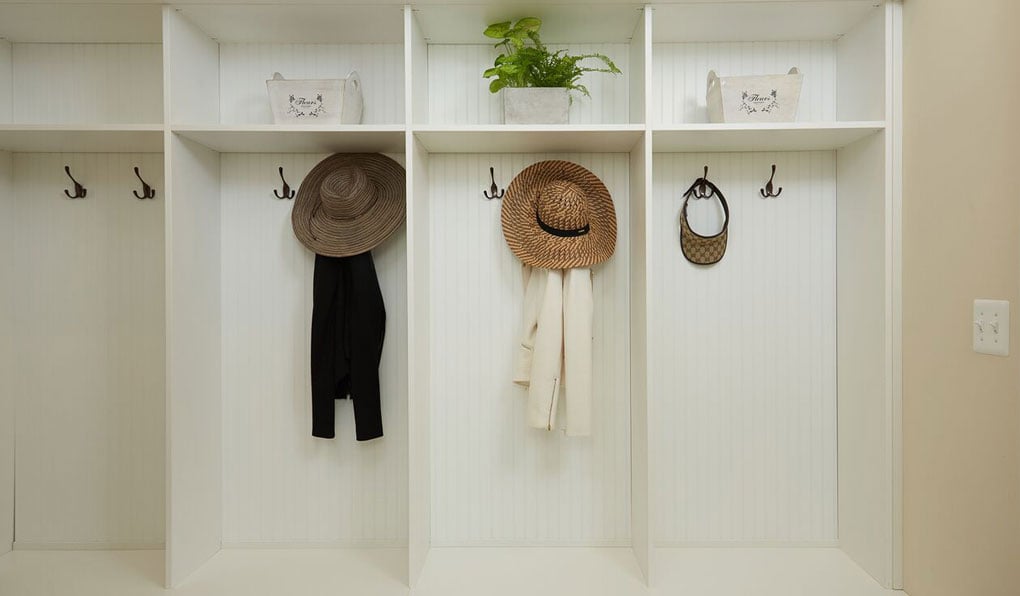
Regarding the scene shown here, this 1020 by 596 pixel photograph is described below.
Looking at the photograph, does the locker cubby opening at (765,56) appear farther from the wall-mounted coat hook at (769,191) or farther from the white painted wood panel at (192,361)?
the white painted wood panel at (192,361)

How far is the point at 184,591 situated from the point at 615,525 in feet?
Answer: 4.37

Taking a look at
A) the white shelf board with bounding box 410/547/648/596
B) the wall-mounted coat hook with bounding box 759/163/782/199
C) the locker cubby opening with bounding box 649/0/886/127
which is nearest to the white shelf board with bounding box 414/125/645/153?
the locker cubby opening with bounding box 649/0/886/127

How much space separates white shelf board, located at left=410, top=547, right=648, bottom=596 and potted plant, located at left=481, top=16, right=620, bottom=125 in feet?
4.50

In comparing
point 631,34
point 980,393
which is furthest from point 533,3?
point 980,393

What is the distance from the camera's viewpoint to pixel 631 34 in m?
1.93

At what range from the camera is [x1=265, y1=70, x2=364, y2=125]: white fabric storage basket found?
1.79 m

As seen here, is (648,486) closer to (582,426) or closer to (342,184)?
(582,426)

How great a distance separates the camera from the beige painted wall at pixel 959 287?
128 centimetres

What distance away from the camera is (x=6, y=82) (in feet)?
6.54

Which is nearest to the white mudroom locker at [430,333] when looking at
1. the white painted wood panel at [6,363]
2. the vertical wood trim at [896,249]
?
the white painted wood panel at [6,363]

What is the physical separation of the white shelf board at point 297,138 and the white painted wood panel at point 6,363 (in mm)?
733

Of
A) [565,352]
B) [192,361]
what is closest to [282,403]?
[192,361]

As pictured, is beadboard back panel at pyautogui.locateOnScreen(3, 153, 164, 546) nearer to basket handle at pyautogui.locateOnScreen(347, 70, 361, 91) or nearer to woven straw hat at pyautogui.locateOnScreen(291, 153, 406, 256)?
woven straw hat at pyautogui.locateOnScreen(291, 153, 406, 256)

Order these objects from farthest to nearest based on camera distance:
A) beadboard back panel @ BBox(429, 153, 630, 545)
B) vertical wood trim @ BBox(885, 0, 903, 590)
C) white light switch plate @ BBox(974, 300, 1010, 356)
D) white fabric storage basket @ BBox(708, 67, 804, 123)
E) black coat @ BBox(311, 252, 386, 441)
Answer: beadboard back panel @ BBox(429, 153, 630, 545), black coat @ BBox(311, 252, 386, 441), white fabric storage basket @ BBox(708, 67, 804, 123), vertical wood trim @ BBox(885, 0, 903, 590), white light switch plate @ BBox(974, 300, 1010, 356)
